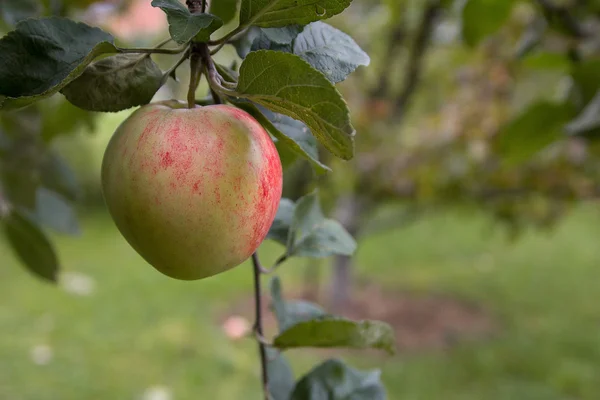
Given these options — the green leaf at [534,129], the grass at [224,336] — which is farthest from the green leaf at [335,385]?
the grass at [224,336]

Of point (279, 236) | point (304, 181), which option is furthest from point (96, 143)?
point (279, 236)

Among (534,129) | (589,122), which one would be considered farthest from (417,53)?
(589,122)

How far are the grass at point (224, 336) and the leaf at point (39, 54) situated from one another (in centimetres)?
221

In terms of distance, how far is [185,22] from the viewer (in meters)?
0.35

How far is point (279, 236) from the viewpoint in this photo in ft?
1.86

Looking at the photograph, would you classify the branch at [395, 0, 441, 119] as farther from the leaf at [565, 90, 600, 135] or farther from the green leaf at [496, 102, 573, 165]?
the leaf at [565, 90, 600, 135]

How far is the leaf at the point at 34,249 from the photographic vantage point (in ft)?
2.46

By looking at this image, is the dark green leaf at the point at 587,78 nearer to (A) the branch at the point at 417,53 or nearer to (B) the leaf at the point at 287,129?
(B) the leaf at the point at 287,129

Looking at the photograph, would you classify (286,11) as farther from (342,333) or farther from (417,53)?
(417,53)

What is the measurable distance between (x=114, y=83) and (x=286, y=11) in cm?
12

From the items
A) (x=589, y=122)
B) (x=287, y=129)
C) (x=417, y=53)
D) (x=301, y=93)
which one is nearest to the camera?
(x=301, y=93)

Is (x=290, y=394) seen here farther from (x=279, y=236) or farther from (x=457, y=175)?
(x=457, y=175)

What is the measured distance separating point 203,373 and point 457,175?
1.36 m

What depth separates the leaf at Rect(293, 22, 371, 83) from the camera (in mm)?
399
